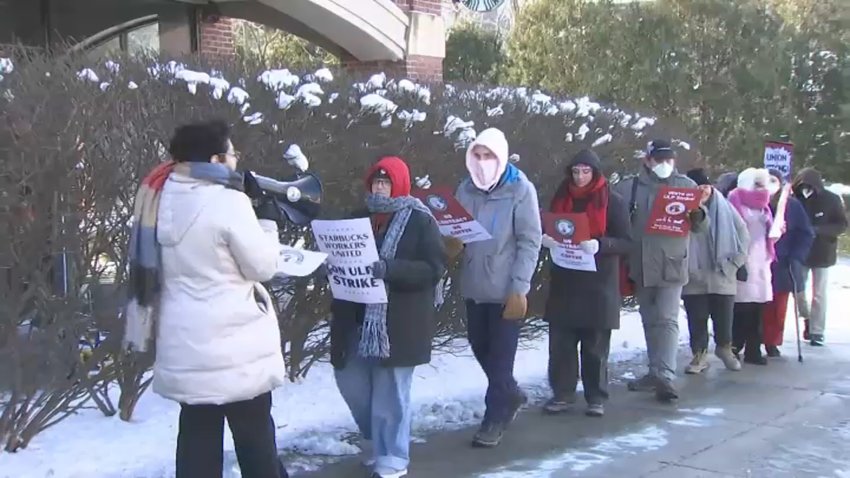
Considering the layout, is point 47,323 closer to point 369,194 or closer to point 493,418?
point 369,194

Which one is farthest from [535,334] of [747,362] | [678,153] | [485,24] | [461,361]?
[485,24]

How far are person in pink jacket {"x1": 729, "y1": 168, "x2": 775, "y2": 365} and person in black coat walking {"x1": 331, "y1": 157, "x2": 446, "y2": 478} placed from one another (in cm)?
446

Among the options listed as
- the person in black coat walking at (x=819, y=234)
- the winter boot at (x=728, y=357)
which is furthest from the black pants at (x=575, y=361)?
the person in black coat walking at (x=819, y=234)

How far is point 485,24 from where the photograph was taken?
2984cm

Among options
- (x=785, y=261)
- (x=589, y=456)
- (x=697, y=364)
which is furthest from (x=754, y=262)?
(x=589, y=456)

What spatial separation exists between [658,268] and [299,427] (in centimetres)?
283

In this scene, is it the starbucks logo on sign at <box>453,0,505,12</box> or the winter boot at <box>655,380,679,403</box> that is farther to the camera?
the starbucks logo on sign at <box>453,0,505,12</box>

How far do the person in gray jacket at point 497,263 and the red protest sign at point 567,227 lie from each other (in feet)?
2.18

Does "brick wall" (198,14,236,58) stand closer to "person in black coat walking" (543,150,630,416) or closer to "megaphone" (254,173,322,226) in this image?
"person in black coat walking" (543,150,630,416)

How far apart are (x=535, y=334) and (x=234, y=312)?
16.7 ft

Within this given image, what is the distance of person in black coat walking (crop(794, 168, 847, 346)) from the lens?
974cm

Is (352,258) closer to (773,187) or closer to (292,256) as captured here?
(292,256)

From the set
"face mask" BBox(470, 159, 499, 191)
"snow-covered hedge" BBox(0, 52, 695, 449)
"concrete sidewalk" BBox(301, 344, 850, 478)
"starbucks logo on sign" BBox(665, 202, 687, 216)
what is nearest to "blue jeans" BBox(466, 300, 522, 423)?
"concrete sidewalk" BBox(301, 344, 850, 478)

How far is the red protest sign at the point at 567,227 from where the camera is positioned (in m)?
6.50
